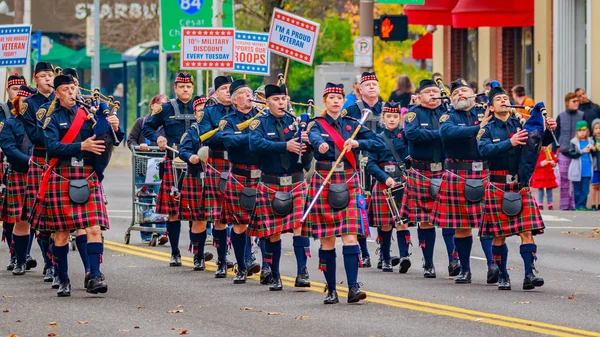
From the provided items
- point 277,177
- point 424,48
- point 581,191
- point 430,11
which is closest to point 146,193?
point 277,177

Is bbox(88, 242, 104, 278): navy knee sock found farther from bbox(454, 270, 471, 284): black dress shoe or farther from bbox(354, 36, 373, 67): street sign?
bbox(354, 36, 373, 67): street sign

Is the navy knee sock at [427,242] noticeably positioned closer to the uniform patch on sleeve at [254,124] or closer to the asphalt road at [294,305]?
the asphalt road at [294,305]

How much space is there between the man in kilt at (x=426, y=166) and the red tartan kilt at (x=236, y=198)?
1590 millimetres

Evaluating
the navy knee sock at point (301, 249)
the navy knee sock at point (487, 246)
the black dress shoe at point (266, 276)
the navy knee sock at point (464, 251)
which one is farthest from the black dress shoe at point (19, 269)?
the navy knee sock at point (487, 246)

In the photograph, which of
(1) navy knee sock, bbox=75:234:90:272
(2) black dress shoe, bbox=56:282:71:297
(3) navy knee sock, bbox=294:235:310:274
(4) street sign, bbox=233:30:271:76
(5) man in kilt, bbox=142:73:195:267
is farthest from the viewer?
(4) street sign, bbox=233:30:271:76

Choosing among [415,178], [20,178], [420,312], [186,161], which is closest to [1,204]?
[20,178]

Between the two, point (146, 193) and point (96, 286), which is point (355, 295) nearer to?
point (96, 286)

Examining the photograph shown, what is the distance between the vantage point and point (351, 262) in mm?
12164

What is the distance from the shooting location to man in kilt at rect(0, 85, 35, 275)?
14.4 m

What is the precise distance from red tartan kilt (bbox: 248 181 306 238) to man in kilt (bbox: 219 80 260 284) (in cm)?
45

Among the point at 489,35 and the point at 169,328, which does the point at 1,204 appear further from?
the point at 489,35

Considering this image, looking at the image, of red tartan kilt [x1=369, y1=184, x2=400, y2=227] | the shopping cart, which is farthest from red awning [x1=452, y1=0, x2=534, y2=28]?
red tartan kilt [x1=369, y1=184, x2=400, y2=227]

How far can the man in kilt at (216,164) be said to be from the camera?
14.5 m

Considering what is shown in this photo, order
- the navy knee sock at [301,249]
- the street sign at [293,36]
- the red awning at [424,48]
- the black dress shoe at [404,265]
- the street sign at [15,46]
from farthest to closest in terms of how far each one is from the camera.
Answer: the red awning at [424,48], the street sign at [15,46], the street sign at [293,36], the black dress shoe at [404,265], the navy knee sock at [301,249]
